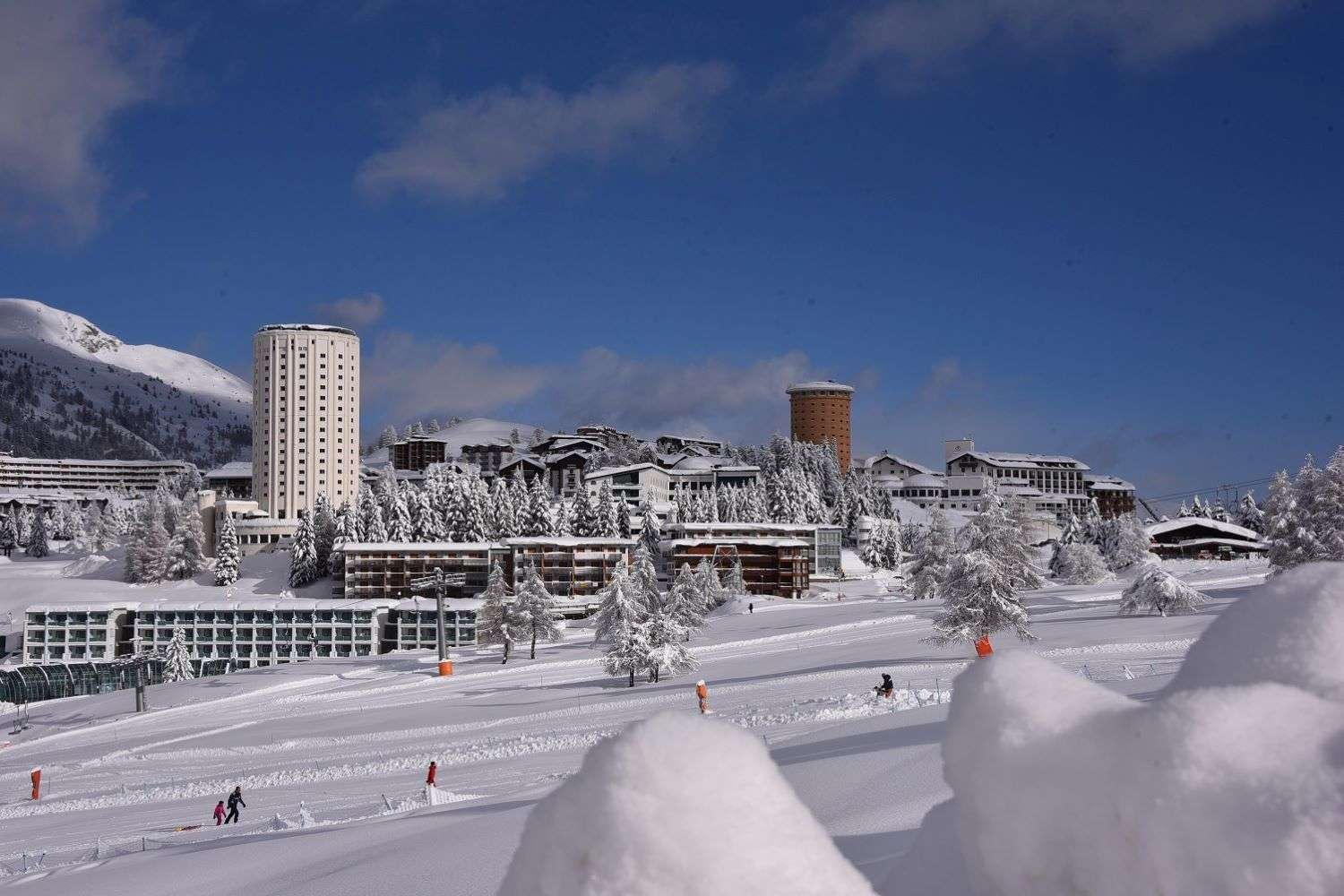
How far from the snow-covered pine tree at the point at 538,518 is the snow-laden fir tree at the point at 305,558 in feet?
69.9

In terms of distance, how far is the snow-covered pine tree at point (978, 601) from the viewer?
36.4 metres

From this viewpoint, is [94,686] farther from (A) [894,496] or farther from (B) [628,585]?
(A) [894,496]

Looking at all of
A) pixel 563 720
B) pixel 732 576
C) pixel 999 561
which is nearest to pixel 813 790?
pixel 563 720

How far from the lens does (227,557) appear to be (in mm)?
113812

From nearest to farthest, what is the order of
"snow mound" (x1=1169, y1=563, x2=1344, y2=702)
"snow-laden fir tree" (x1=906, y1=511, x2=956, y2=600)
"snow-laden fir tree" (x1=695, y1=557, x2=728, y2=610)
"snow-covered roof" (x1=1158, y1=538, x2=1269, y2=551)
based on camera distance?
"snow mound" (x1=1169, y1=563, x2=1344, y2=702) < "snow-laden fir tree" (x1=906, y1=511, x2=956, y2=600) < "snow-laden fir tree" (x1=695, y1=557, x2=728, y2=610) < "snow-covered roof" (x1=1158, y1=538, x2=1269, y2=551)

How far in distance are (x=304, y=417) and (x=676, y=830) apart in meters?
168

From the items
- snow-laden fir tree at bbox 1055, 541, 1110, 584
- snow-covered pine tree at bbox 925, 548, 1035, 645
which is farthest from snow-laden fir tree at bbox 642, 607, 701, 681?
snow-laden fir tree at bbox 1055, 541, 1110, 584

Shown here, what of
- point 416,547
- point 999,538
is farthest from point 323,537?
point 999,538

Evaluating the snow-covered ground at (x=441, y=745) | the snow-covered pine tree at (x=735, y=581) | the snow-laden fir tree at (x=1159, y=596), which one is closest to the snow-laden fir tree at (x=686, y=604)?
the snow-covered ground at (x=441, y=745)

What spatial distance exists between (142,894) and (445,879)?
3908mm

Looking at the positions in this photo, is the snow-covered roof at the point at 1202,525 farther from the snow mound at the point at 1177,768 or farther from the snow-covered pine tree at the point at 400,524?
the snow mound at the point at 1177,768

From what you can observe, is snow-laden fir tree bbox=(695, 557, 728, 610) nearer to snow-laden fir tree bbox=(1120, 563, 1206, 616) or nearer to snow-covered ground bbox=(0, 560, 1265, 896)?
snow-covered ground bbox=(0, 560, 1265, 896)

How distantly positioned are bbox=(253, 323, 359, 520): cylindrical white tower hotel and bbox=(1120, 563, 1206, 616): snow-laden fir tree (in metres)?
129

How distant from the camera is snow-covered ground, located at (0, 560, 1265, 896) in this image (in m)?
11.2
